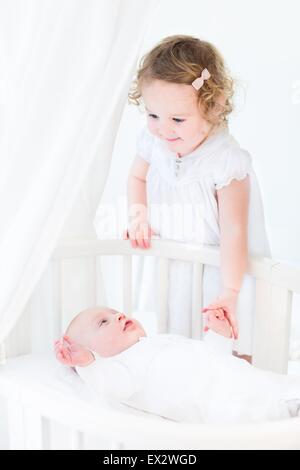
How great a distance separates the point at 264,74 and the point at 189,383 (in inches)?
27.1

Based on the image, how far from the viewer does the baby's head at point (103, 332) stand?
1.30m

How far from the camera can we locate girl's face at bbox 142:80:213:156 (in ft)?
4.33

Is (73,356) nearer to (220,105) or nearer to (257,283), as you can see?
(257,283)

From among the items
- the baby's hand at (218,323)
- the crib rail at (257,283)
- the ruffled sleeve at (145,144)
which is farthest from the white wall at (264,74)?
the baby's hand at (218,323)

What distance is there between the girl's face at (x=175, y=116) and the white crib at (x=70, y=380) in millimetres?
248

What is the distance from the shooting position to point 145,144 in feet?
4.91

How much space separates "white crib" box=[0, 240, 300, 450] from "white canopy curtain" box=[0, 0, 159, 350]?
0.18m

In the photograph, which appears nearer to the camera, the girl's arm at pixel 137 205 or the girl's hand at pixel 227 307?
the girl's hand at pixel 227 307

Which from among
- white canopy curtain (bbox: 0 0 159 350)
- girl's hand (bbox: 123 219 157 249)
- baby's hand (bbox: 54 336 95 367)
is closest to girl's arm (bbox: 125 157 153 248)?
girl's hand (bbox: 123 219 157 249)

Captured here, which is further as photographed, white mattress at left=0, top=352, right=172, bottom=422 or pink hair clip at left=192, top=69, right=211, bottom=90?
pink hair clip at left=192, top=69, right=211, bottom=90

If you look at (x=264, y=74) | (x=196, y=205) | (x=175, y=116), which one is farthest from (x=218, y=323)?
(x=264, y=74)

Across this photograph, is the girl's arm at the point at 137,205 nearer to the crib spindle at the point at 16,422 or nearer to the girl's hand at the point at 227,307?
the girl's hand at the point at 227,307

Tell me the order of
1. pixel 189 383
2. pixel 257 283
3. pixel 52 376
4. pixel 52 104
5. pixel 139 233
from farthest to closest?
pixel 139 233 < pixel 257 283 < pixel 52 376 < pixel 189 383 < pixel 52 104

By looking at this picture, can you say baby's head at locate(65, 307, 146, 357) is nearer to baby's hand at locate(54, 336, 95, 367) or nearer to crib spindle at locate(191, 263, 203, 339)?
baby's hand at locate(54, 336, 95, 367)
